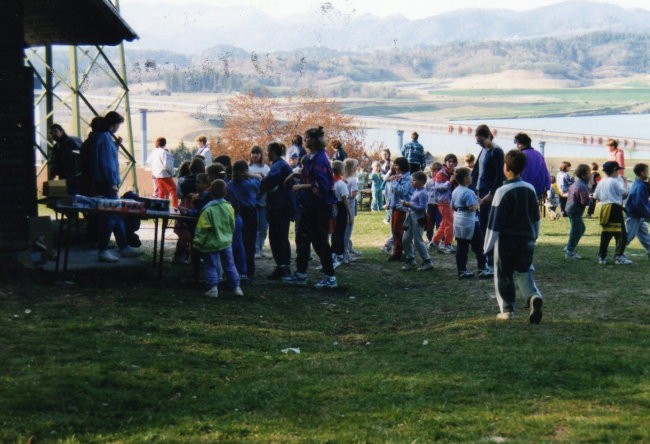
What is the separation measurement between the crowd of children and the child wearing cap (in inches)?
0.6

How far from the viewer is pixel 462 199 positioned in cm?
1482

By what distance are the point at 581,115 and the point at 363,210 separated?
144638 millimetres

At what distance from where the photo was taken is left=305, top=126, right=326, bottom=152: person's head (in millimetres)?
13508

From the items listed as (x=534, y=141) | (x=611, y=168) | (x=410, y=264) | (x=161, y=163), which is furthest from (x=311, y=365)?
(x=534, y=141)

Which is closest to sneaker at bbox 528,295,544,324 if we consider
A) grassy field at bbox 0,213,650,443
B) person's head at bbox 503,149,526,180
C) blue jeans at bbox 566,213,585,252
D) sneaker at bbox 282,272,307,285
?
grassy field at bbox 0,213,650,443

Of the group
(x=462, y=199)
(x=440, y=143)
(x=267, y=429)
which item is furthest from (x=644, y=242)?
(x=440, y=143)

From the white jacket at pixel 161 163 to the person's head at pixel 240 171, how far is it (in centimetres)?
974

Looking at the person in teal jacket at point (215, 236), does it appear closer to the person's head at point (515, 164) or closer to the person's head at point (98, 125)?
the person's head at point (98, 125)

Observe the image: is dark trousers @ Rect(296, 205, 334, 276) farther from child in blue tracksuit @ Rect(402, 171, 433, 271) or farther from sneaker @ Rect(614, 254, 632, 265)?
sneaker @ Rect(614, 254, 632, 265)

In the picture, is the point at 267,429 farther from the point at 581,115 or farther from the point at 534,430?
the point at 581,115

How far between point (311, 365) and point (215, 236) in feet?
11.2

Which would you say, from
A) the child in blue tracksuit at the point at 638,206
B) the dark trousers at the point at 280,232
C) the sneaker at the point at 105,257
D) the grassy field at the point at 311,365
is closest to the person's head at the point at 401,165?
the dark trousers at the point at 280,232

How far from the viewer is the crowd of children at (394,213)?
35.7ft

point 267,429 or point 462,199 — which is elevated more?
point 462,199
